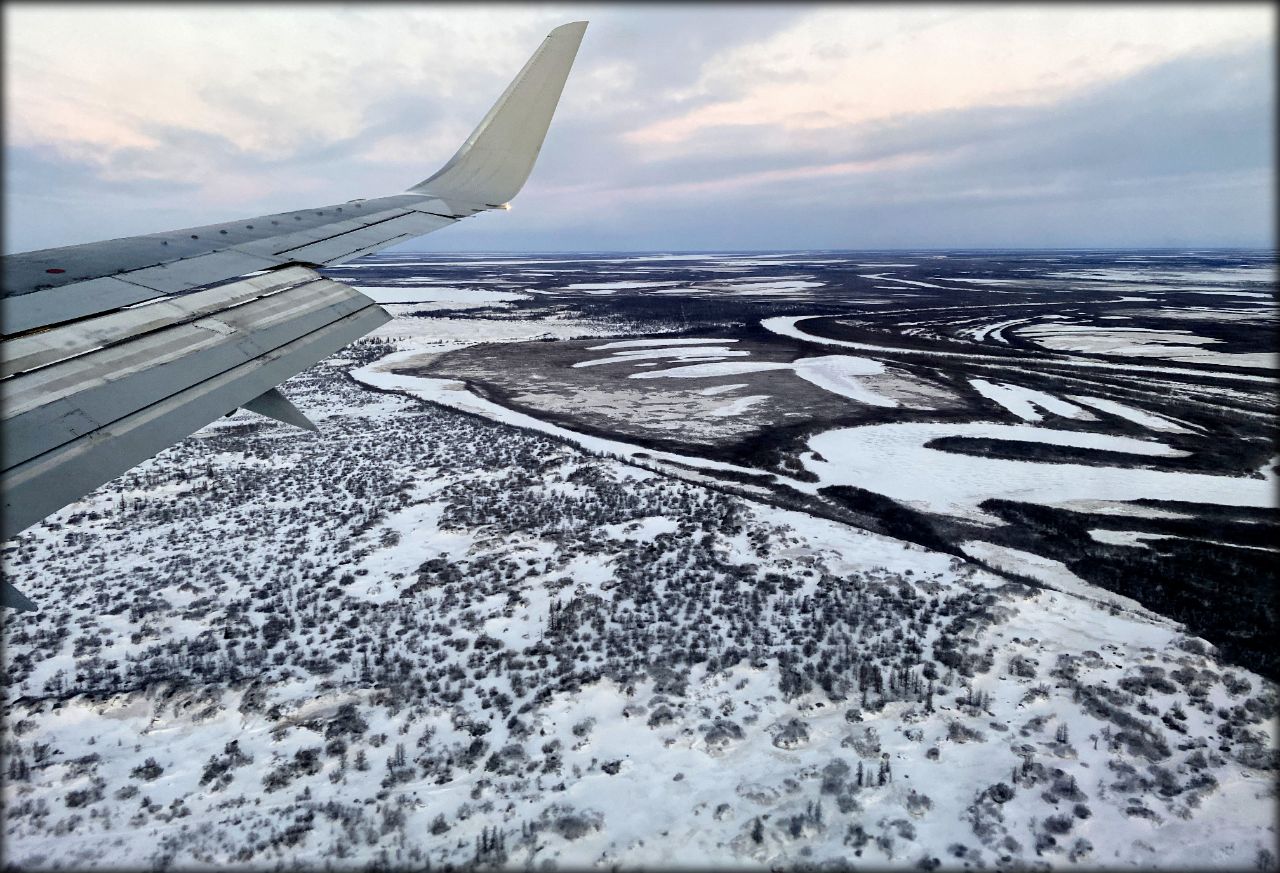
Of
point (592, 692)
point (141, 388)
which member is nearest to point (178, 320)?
point (141, 388)

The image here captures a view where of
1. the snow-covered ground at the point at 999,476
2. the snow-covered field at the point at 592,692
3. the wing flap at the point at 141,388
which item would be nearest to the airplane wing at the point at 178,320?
the wing flap at the point at 141,388

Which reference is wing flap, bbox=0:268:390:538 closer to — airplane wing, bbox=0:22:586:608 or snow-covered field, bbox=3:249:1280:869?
airplane wing, bbox=0:22:586:608

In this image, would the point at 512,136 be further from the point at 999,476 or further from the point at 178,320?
the point at 999,476

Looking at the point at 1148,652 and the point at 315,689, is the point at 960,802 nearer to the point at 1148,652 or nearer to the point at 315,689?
the point at 1148,652

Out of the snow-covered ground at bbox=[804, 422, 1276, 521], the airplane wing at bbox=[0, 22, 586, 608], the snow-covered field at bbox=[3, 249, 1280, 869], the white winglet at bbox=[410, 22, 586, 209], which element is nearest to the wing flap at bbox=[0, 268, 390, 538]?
the airplane wing at bbox=[0, 22, 586, 608]

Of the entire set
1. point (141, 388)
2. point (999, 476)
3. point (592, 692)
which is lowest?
point (592, 692)

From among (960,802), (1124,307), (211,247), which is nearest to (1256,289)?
(1124,307)
